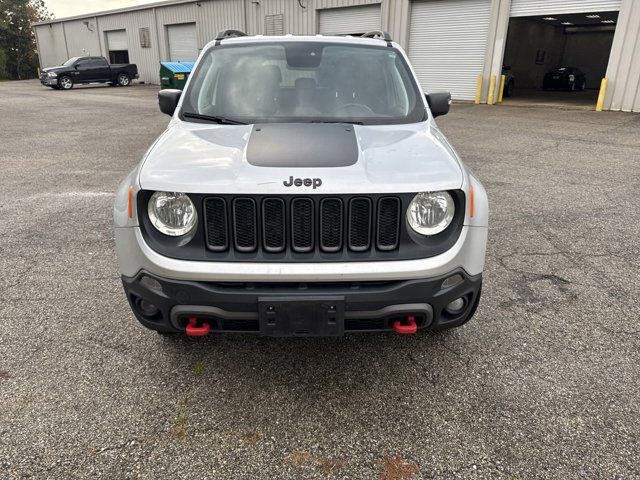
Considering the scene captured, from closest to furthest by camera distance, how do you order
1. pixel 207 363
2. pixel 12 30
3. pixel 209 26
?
1. pixel 207 363
2. pixel 209 26
3. pixel 12 30

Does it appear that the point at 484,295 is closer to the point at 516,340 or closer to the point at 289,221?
the point at 516,340

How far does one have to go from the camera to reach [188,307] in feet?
7.49

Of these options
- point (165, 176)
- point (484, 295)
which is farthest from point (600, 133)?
point (165, 176)

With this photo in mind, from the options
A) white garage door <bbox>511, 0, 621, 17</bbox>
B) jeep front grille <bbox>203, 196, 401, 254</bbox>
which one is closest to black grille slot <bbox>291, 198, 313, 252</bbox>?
jeep front grille <bbox>203, 196, 401, 254</bbox>

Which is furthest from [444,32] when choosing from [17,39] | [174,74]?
[17,39]

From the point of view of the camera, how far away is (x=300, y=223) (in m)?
2.27

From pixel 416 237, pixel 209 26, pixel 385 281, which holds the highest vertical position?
pixel 209 26

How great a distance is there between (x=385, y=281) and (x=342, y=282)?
0.20 m

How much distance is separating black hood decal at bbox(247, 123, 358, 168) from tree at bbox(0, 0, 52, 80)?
196 feet

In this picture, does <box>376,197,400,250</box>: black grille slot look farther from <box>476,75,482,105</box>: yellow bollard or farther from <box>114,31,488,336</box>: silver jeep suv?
<box>476,75,482,105</box>: yellow bollard

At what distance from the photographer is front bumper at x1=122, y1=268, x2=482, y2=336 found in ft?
7.29

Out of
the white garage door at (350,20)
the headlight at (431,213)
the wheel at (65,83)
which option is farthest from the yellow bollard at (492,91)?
the wheel at (65,83)

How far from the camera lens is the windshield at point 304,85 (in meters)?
3.28

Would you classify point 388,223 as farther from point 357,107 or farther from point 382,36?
point 382,36
